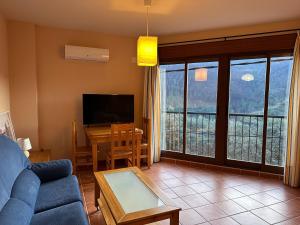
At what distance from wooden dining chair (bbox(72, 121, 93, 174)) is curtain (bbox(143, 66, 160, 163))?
116 centimetres

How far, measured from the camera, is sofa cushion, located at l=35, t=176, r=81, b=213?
1.87 meters

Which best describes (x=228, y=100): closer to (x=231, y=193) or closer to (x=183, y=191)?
(x=231, y=193)

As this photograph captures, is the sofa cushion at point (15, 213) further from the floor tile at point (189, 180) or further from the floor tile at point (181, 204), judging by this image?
the floor tile at point (189, 180)

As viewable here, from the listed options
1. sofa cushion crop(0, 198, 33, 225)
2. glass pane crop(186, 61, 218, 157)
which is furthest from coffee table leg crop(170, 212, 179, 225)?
glass pane crop(186, 61, 218, 157)

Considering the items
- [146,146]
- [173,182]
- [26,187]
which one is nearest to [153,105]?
[146,146]

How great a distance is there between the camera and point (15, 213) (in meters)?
1.49

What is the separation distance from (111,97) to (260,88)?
257cm

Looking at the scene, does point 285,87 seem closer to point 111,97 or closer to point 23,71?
point 111,97

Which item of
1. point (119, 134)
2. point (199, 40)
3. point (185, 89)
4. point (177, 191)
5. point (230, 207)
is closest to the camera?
point (230, 207)

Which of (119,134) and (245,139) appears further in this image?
(245,139)

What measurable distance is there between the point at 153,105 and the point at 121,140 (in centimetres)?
101

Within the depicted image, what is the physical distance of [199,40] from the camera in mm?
3873

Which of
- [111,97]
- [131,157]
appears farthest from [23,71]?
[131,157]

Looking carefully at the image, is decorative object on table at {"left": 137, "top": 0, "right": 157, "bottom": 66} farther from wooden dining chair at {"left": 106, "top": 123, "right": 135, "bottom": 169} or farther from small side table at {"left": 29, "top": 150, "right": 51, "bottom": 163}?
small side table at {"left": 29, "top": 150, "right": 51, "bottom": 163}
